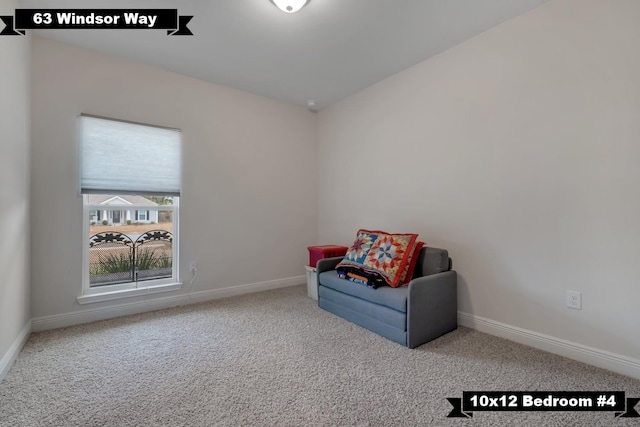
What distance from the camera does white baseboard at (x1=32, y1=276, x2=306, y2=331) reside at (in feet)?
8.22

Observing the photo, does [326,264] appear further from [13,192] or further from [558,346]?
[13,192]

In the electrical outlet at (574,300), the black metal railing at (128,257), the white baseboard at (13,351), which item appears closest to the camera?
the white baseboard at (13,351)

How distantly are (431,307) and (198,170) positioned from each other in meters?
2.78

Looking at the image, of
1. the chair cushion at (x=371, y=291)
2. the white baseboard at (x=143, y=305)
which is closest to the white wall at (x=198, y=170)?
the white baseboard at (x=143, y=305)

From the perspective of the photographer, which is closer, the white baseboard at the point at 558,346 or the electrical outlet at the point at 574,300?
the white baseboard at the point at 558,346

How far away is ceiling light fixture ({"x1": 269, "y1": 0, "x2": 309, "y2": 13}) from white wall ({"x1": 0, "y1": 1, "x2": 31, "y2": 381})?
1.73 metres

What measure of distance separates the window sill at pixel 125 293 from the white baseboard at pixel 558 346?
117 inches

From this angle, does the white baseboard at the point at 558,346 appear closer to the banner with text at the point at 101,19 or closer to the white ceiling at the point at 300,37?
the white ceiling at the point at 300,37

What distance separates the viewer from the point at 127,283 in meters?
2.93

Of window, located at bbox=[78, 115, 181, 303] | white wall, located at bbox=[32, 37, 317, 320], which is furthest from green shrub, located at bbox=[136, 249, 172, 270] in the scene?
white wall, located at bbox=[32, 37, 317, 320]

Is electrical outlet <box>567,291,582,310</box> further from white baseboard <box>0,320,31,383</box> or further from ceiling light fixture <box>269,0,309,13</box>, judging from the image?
white baseboard <box>0,320,31,383</box>

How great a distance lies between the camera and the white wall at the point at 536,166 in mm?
1826

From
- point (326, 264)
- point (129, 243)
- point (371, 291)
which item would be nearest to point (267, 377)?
point (371, 291)

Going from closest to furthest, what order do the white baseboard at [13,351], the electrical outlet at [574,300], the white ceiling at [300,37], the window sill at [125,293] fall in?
the white baseboard at [13,351], the electrical outlet at [574,300], the white ceiling at [300,37], the window sill at [125,293]
